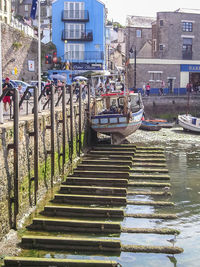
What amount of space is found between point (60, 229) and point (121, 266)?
2.30m

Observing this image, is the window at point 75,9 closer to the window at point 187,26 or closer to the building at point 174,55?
the building at point 174,55

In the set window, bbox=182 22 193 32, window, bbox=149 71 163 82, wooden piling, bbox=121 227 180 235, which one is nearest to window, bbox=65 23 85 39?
window, bbox=149 71 163 82

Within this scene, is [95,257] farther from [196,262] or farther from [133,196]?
[133,196]

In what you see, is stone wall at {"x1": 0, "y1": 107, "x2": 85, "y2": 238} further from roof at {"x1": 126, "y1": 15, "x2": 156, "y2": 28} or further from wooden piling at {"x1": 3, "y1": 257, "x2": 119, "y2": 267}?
roof at {"x1": 126, "y1": 15, "x2": 156, "y2": 28}

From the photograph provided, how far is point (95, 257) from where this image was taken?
416 inches

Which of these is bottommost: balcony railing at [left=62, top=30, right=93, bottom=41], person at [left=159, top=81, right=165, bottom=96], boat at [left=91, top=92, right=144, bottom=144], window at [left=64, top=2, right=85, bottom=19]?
boat at [left=91, top=92, right=144, bottom=144]

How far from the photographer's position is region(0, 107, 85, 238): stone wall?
456 inches

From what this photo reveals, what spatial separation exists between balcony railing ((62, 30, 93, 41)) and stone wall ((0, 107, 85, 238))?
32763 mm

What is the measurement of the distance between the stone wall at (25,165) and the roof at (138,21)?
164 feet

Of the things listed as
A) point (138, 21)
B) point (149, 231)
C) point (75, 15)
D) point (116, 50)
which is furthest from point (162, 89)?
point (149, 231)

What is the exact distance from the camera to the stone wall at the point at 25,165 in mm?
11594

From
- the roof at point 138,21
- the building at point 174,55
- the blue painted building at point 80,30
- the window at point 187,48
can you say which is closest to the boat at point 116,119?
the blue painted building at point 80,30

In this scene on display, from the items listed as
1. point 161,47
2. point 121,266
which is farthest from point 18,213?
point 161,47

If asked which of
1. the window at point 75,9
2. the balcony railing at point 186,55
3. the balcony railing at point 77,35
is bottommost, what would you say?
the balcony railing at point 186,55
